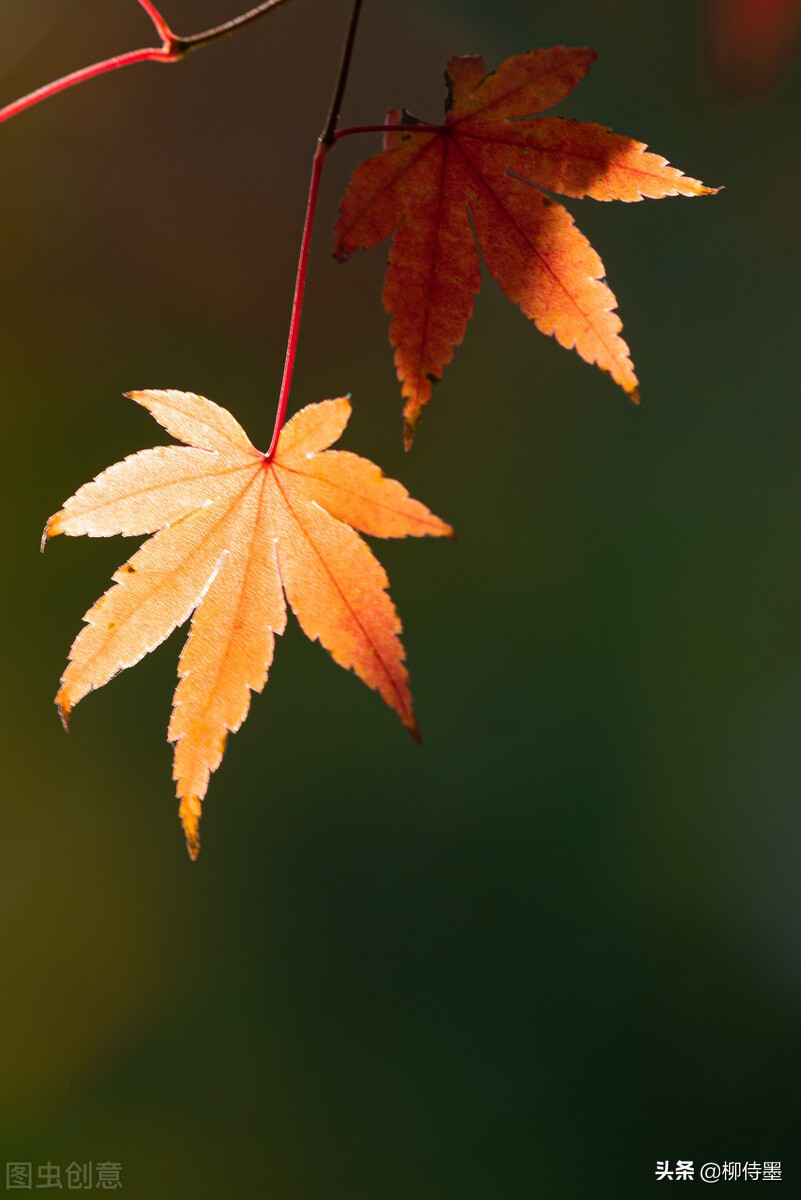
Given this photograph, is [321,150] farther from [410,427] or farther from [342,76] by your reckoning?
[410,427]

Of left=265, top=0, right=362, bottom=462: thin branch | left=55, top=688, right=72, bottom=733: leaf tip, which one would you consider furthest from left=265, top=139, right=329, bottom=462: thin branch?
left=55, top=688, right=72, bottom=733: leaf tip

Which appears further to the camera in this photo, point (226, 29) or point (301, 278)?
point (301, 278)

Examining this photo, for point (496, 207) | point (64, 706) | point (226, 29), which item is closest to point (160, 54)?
point (226, 29)

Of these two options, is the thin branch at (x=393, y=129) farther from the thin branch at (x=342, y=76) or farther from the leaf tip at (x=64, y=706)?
the leaf tip at (x=64, y=706)

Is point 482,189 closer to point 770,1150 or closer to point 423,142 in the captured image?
point 423,142

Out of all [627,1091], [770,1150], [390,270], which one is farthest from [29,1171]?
[390,270]

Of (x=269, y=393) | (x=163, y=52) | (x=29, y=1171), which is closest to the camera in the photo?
(x=163, y=52)

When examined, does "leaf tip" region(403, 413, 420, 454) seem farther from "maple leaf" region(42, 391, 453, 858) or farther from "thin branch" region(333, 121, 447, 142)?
"thin branch" region(333, 121, 447, 142)
